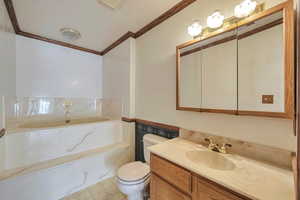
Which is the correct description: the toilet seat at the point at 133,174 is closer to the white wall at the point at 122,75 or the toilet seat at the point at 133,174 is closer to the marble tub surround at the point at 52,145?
the marble tub surround at the point at 52,145

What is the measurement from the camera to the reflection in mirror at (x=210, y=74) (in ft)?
3.71

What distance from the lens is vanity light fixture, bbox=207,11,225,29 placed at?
3.73ft

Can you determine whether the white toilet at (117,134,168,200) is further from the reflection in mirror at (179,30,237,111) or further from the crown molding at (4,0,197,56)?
the crown molding at (4,0,197,56)

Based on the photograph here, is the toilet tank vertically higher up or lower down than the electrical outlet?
lower down

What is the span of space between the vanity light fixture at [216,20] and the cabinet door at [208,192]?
4.15ft

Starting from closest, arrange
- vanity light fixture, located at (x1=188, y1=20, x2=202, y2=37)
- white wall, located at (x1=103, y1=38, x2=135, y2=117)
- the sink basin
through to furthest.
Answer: the sink basin → vanity light fixture, located at (x1=188, y1=20, x2=202, y2=37) → white wall, located at (x1=103, y1=38, x2=135, y2=117)

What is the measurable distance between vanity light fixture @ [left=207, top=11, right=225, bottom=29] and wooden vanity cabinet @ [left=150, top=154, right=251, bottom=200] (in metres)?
1.25

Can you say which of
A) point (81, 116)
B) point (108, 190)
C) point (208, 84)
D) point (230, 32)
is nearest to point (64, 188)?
point (108, 190)

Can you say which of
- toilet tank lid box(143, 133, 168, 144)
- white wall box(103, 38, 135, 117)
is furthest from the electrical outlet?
white wall box(103, 38, 135, 117)

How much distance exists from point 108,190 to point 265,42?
2353mm

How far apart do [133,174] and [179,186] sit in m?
0.66

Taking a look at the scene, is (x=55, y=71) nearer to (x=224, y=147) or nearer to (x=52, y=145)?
(x=52, y=145)

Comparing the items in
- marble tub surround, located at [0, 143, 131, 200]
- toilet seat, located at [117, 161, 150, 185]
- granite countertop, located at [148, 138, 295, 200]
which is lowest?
marble tub surround, located at [0, 143, 131, 200]

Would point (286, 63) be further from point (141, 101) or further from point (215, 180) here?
point (141, 101)
